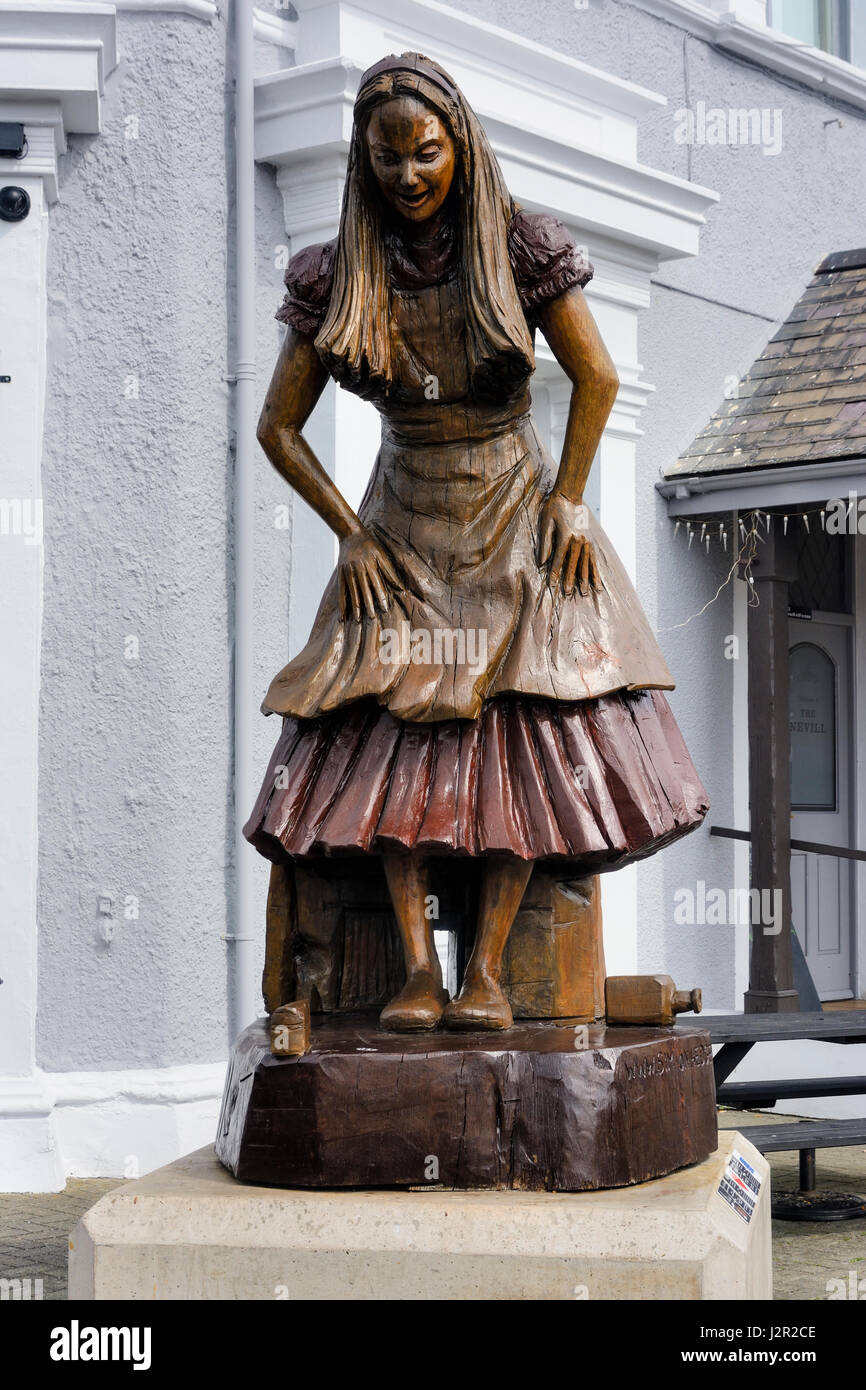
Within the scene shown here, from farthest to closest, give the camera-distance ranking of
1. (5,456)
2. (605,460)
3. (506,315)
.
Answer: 1. (605,460)
2. (5,456)
3. (506,315)

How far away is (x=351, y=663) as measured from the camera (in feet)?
11.5

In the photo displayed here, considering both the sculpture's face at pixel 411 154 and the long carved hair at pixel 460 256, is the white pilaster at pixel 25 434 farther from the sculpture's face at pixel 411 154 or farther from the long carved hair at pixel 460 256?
the sculpture's face at pixel 411 154

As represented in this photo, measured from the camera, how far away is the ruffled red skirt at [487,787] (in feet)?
11.0

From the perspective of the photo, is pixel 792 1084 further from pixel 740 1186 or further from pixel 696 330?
pixel 696 330

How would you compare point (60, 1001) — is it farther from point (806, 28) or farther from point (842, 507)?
point (806, 28)

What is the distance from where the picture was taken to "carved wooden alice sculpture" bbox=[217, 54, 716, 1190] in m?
3.15

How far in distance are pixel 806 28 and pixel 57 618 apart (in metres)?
6.20

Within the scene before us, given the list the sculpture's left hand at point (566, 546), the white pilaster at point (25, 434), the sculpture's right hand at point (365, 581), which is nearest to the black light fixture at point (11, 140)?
the white pilaster at point (25, 434)

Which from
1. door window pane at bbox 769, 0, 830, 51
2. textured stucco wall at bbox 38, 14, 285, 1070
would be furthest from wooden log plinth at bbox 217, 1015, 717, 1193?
door window pane at bbox 769, 0, 830, 51

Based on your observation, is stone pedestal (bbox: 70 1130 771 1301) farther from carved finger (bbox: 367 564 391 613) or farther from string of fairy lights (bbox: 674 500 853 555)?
string of fairy lights (bbox: 674 500 853 555)

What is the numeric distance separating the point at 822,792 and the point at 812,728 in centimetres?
37

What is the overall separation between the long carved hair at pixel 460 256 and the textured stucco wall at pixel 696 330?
4926 millimetres

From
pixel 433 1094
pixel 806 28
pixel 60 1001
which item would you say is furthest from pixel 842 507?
pixel 433 1094

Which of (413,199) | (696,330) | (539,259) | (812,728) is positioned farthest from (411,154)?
(812,728)
